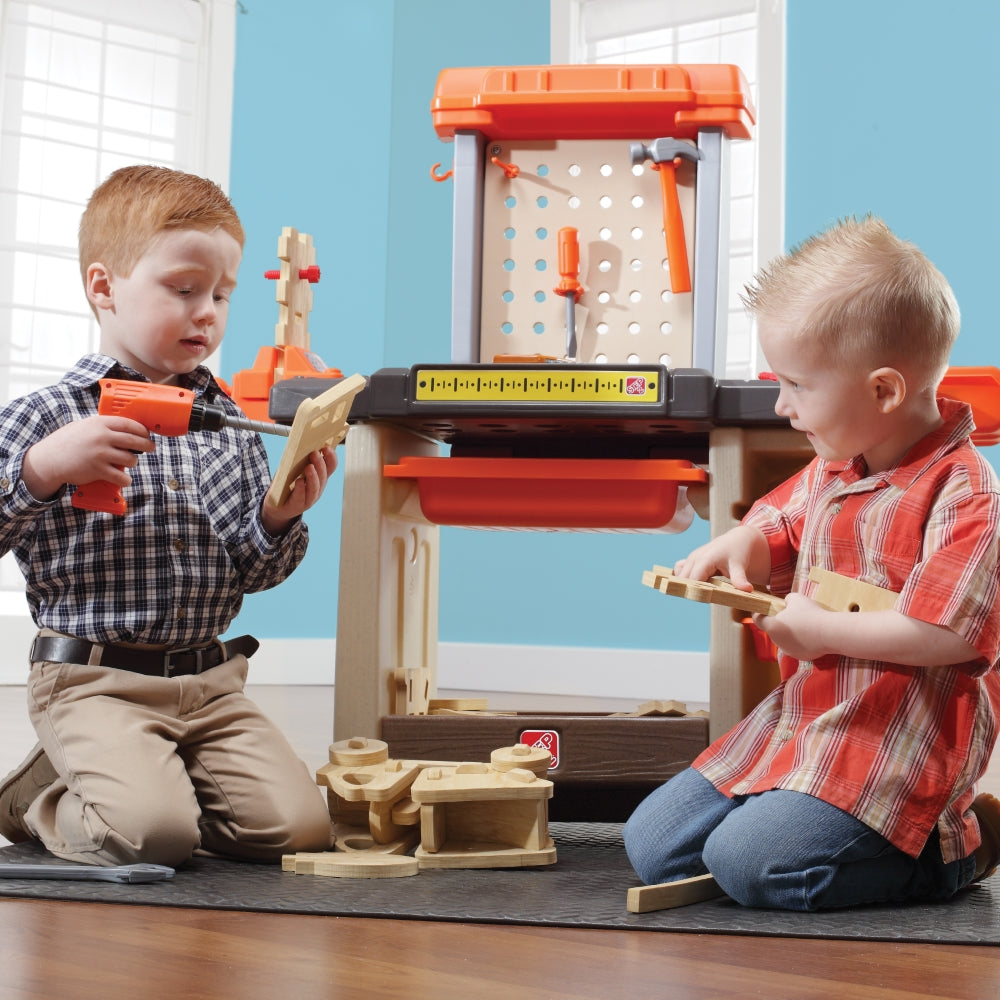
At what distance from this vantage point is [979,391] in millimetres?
1068

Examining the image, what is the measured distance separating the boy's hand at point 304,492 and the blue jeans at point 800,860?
407 millimetres

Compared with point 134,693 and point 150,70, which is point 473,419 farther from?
point 150,70

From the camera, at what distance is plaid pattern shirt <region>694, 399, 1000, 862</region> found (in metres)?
0.81

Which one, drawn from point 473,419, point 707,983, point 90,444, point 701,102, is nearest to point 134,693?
point 90,444

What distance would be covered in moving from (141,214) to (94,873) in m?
0.56

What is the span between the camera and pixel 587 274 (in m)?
1.29

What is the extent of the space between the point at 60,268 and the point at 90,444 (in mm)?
1854

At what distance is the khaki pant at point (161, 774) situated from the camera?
0.92m

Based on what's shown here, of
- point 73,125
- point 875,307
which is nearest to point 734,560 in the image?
point 875,307

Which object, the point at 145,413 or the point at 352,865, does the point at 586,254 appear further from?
the point at 352,865

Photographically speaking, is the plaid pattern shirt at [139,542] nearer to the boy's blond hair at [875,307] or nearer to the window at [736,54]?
the boy's blond hair at [875,307]

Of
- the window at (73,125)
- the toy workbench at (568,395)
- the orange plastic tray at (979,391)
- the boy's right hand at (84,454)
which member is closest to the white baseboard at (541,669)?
the window at (73,125)

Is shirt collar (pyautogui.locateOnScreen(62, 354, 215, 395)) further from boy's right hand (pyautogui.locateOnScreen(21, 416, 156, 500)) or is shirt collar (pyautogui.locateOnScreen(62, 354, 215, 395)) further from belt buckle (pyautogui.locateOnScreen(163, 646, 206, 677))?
belt buckle (pyautogui.locateOnScreen(163, 646, 206, 677))

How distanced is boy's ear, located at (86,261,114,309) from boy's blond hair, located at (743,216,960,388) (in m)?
0.59
